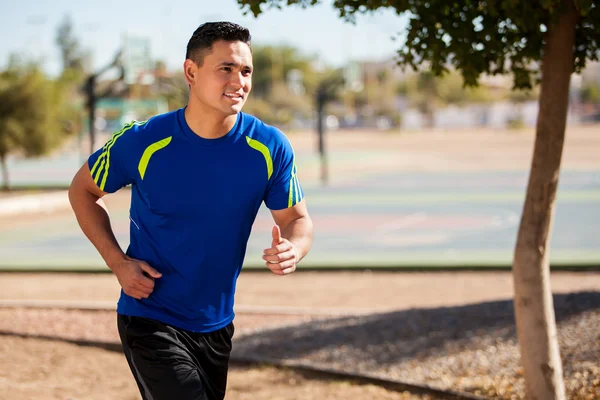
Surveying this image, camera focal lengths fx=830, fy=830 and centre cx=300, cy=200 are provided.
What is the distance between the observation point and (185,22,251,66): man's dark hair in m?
3.28

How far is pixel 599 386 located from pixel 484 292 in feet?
17.4

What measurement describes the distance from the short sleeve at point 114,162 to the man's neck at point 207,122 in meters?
0.24

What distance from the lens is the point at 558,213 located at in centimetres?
2067

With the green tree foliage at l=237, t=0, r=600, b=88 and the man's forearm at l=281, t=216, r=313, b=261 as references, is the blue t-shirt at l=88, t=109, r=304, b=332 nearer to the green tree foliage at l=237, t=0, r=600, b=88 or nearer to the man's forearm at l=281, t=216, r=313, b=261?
the man's forearm at l=281, t=216, r=313, b=261

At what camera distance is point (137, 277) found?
10.6 ft

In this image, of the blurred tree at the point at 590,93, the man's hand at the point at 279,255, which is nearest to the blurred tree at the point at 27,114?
the man's hand at the point at 279,255

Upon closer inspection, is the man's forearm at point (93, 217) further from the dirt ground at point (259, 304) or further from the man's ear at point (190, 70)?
the dirt ground at point (259, 304)

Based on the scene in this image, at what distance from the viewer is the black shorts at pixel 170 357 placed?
3.29 metres

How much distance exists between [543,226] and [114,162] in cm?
295

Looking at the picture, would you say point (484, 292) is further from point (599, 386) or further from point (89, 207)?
point (89, 207)

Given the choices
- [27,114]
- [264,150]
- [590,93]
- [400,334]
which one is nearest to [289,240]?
[264,150]

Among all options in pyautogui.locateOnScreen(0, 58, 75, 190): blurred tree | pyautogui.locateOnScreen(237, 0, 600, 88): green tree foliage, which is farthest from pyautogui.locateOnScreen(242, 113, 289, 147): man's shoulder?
pyautogui.locateOnScreen(0, 58, 75, 190): blurred tree

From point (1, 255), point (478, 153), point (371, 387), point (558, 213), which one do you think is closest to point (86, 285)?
point (1, 255)

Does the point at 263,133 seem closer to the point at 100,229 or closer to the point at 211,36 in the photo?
the point at 211,36
